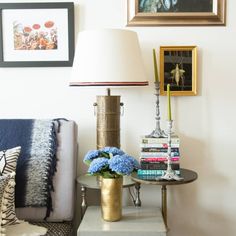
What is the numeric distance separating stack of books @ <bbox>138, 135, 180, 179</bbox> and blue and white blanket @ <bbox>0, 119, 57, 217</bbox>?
44 cm

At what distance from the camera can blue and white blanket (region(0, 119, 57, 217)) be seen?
1.73m

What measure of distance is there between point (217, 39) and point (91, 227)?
3.94ft

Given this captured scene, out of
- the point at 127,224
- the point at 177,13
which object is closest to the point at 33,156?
the point at 127,224

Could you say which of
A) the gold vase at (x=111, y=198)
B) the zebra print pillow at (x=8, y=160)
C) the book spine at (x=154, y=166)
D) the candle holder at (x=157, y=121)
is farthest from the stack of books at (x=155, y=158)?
the zebra print pillow at (x=8, y=160)

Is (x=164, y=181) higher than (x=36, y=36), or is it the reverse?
(x=36, y=36)

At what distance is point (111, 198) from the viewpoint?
1.60m

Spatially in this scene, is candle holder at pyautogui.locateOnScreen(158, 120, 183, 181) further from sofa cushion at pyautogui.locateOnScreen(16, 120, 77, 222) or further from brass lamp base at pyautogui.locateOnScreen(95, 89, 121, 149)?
sofa cushion at pyautogui.locateOnScreen(16, 120, 77, 222)

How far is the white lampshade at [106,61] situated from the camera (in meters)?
1.66

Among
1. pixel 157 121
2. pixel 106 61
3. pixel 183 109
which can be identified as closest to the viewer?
pixel 106 61

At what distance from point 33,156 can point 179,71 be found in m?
0.90

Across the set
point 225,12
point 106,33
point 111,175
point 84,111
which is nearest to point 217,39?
point 225,12

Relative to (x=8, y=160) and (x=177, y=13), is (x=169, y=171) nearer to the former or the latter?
(x=8, y=160)

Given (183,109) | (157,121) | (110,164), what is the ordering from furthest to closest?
(183,109), (157,121), (110,164)

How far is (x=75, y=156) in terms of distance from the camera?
1.86 metres
